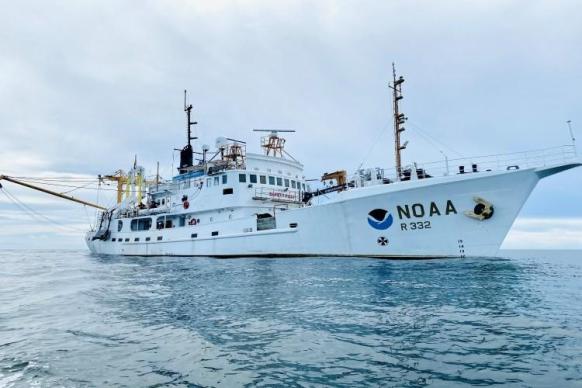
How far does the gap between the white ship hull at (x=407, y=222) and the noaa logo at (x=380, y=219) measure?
0.06m

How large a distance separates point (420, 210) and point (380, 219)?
2158mm

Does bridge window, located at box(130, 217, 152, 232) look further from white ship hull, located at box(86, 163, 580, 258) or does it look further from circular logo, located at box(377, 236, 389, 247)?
circular logo, located at box(377, 236, 389, 247)

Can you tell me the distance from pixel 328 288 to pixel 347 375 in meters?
6.64

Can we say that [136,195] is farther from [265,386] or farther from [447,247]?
[265,386]

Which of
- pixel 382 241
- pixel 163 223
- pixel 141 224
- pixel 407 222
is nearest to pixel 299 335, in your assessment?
pixel 407 222

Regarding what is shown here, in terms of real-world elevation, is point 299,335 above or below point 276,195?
below

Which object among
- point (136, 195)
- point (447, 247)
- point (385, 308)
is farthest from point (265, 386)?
point (136, 195)

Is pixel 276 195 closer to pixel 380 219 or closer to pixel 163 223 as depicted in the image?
pixel 380 219

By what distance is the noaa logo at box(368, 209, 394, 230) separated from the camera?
19.5 metres

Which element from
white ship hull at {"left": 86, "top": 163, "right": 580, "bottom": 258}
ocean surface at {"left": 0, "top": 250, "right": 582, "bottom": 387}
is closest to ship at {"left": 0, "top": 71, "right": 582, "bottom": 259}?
white ship hull at {"left": 86, "top": 163, "right": 580, "bottom": 258}

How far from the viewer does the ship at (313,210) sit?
17.8m

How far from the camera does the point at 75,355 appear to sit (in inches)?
215

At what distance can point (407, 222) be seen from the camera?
62.7ft

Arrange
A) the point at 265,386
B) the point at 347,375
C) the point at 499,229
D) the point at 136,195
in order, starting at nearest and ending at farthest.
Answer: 1. the point at 265,386
2. the point at 347,375
3. the point at 499,229
4. the point at 136,195
